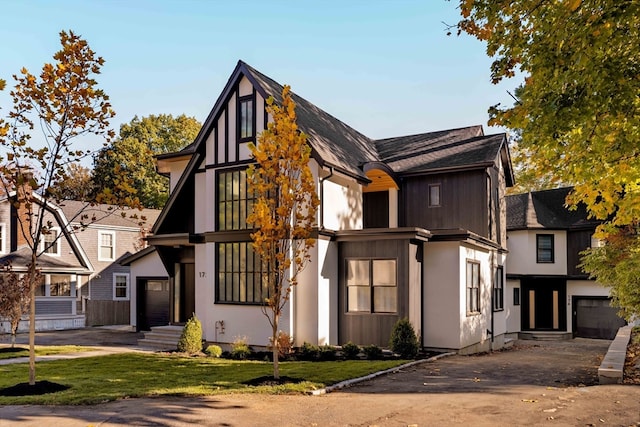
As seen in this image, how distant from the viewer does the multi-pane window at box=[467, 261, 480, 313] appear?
1855 cm

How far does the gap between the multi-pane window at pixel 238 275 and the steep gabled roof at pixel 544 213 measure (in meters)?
19.5

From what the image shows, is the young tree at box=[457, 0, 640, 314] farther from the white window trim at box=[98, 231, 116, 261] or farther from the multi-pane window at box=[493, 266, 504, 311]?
the white window trim at box=[98, 231, 116, 261]

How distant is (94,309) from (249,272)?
1660 centimetres

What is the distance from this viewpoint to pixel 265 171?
37.8 ft

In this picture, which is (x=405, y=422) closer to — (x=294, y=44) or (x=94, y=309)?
(x=294, y=44)

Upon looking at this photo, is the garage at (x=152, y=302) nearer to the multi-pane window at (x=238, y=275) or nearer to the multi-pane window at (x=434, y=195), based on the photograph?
the multi-pane window at (x=238, y=275)

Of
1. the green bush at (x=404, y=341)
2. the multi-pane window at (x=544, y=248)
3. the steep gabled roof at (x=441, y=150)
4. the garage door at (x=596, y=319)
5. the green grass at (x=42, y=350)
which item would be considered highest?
the steep gabled roof at (x=441, y=150)

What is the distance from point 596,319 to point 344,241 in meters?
20.4

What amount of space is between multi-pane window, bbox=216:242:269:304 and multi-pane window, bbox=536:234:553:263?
2048 centimetres

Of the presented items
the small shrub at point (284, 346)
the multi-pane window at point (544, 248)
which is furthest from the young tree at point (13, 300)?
the multi-pane window at point (544, 248)

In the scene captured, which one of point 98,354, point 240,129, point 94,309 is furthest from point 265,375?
point 94,309

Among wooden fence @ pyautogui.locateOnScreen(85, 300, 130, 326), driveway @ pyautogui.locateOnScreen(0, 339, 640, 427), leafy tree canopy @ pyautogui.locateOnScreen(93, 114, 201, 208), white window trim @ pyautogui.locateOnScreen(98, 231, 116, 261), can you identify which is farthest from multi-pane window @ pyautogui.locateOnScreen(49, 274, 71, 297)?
driveway @ pyautogui.locateOnScreen(0, 339, 640, 427)

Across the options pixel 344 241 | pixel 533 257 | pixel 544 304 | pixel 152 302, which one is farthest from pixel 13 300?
pixel 544 304

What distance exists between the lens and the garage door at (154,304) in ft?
83.8
